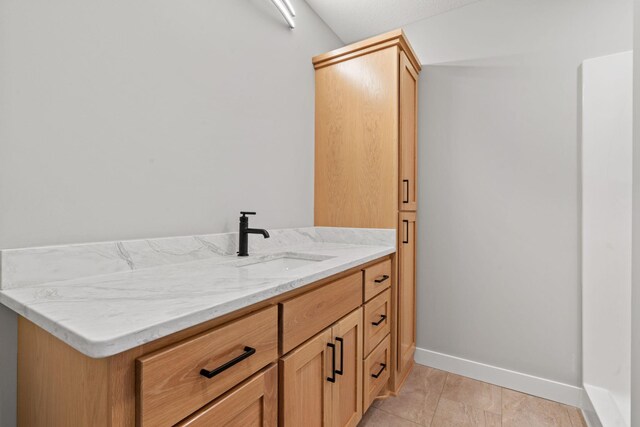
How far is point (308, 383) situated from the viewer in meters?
1.01

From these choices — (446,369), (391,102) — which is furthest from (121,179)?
(446,369)

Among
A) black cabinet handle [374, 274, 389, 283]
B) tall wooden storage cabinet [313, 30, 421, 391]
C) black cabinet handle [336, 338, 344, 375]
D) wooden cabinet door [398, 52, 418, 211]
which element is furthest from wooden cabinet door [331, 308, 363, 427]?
wooden cabinet door [398, 52, 418, 211]

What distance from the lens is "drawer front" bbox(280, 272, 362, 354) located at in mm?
914

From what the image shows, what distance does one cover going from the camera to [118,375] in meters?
0.53

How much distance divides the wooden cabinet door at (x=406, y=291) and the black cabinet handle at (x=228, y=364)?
123cm

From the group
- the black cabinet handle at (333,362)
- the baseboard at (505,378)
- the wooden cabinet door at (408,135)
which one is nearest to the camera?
the black cabinet handle at (333,362)

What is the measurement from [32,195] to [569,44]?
259cm

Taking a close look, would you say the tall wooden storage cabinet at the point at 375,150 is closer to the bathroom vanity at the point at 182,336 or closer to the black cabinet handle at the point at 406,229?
the black cabinet handle at the point at 406,229

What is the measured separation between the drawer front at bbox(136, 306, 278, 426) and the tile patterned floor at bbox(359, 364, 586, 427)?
1.10 m

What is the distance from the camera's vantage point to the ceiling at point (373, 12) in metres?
2.05

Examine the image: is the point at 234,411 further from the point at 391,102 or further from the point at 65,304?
the point at 391,102

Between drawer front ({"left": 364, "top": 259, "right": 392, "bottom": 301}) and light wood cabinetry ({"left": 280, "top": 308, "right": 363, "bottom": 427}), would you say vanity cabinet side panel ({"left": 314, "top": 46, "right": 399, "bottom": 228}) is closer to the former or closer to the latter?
drawer front ({"left": 364, "top": 259, "right": 392, "bottom": 301})

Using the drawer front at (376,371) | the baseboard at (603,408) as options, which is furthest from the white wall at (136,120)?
the baseboard at (603,408)

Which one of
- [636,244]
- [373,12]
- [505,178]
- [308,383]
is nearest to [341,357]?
[308,383]
